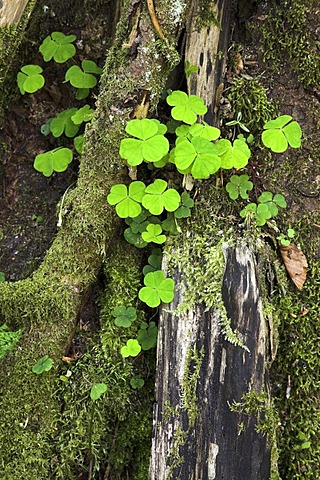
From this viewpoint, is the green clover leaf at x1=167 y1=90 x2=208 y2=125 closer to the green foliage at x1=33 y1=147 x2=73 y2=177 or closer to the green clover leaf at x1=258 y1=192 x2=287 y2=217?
the green clover leaf at x1=258 y1=192 x2=287 y2=217

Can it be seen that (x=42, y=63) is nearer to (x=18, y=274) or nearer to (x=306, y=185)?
(x=18, y=274)

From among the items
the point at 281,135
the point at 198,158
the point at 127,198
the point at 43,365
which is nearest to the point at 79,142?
the point at 127,198

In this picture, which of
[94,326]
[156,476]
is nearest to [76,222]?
[94,326]

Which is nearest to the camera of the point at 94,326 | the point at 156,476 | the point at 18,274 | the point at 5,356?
the point at 156,476

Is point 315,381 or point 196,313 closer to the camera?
point 196,313

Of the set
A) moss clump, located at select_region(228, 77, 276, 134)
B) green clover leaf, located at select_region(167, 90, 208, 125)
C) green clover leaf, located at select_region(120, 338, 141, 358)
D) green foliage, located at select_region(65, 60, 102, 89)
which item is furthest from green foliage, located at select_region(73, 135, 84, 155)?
green clover leaf, located at select_region(120, 338, 141, 358)

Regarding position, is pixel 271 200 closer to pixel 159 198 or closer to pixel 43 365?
pixel 159 198

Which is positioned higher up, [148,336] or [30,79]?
[30,79]

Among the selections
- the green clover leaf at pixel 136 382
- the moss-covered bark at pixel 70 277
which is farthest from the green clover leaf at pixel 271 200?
the green clover leaf at pixel 136 382
